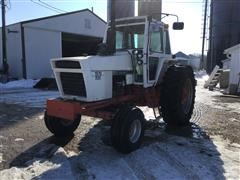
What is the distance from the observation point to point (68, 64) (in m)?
5.86

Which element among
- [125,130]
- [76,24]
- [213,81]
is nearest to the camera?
[125,130]

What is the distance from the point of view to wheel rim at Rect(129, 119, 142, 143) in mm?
5786

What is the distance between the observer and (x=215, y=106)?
36.0 ft

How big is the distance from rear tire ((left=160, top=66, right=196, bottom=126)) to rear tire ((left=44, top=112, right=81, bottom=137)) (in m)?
1.95

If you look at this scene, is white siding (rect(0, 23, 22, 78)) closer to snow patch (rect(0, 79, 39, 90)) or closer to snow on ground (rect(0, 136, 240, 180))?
snow patch (rect(0, 79, 39, 90))

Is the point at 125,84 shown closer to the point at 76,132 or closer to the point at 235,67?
the point at 76,132

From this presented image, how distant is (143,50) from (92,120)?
2537 millimetres

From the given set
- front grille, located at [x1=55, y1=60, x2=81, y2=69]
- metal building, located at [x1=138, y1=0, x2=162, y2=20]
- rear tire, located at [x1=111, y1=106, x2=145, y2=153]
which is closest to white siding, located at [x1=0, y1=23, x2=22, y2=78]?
metal building, located at [x1=138, y1=0, x2=162, y2=20]

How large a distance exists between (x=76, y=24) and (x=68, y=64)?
18139 millimetres

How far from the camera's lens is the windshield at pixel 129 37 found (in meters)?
6.90

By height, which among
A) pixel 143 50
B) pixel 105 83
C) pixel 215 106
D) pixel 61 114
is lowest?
pixel 215 106

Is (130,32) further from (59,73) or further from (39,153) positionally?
(39,153)

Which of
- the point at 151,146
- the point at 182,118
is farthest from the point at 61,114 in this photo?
the point at 182,118

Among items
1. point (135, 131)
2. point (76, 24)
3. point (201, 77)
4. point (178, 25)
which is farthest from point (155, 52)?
point (201, 77)
